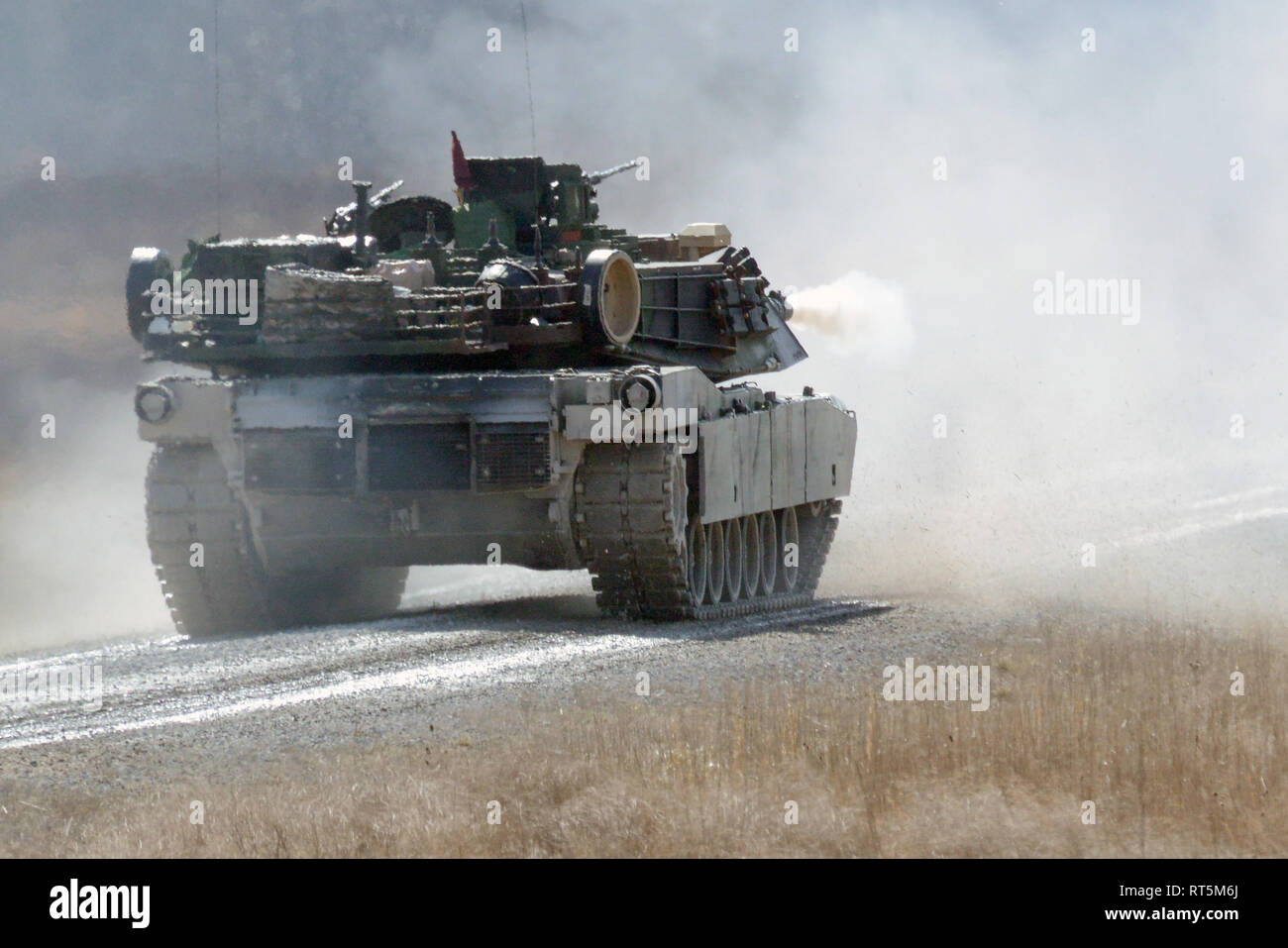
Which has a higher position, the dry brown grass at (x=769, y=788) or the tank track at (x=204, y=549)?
the tank track at (x=204, y=549)

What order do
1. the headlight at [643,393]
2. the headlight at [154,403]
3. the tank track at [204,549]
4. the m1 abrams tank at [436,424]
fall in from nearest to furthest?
the headlight at [643,393], the m1 abrams tank at [436,424], the headlight at [154,403], the tank track at [204,549]

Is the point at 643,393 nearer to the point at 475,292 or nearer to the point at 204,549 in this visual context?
the point at 475,292

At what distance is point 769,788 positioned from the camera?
9812 mm

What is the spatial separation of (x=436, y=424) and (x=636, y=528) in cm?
168

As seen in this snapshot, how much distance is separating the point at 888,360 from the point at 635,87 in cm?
627

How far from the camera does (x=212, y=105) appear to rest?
3297 cm

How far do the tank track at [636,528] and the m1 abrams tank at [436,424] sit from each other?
2 cm

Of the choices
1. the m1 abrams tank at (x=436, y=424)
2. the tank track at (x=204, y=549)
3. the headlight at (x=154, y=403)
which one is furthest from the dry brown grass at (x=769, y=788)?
the headlight at (x=154, y=403)

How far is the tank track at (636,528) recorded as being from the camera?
55.8 ft

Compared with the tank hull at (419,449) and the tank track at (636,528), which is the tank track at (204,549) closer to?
the tank hull at (419,449)

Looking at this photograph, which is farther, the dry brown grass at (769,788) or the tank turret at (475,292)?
the tank turret at (475,292)
